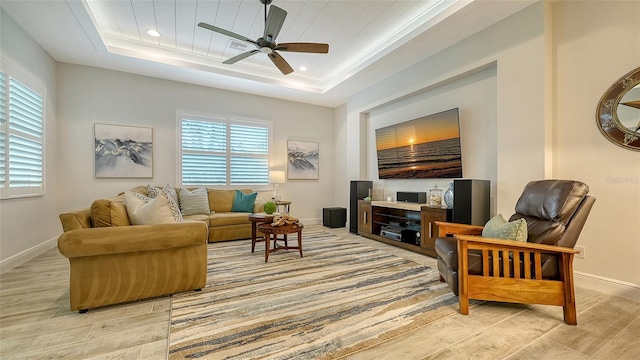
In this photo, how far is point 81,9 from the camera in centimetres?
301

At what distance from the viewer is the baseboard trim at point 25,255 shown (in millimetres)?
3025

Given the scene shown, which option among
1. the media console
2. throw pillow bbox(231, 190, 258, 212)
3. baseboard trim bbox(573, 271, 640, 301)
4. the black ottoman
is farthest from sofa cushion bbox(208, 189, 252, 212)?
baseboard trim bbox(573, 271, 640, 301)

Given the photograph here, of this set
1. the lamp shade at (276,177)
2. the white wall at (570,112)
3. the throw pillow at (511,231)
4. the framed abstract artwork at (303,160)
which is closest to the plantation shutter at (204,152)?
the lamp shade at (276,177)

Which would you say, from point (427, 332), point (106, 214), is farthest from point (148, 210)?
point (427, 332)

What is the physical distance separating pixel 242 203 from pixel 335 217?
2042mm

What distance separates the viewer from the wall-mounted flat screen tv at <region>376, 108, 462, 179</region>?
3.88 meters

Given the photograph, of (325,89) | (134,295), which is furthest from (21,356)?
(325,89)

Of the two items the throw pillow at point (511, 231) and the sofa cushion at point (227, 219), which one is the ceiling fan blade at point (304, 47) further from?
the sofa cushion at point (227, 219)

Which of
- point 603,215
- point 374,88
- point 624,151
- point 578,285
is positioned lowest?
point 578,285

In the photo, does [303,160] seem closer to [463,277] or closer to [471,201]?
[471,201]

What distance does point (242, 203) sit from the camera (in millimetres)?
5117

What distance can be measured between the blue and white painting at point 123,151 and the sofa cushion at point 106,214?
3.00 metres

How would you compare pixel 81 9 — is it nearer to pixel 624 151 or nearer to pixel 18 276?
pixel 18 276

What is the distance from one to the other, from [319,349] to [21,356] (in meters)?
1.77
